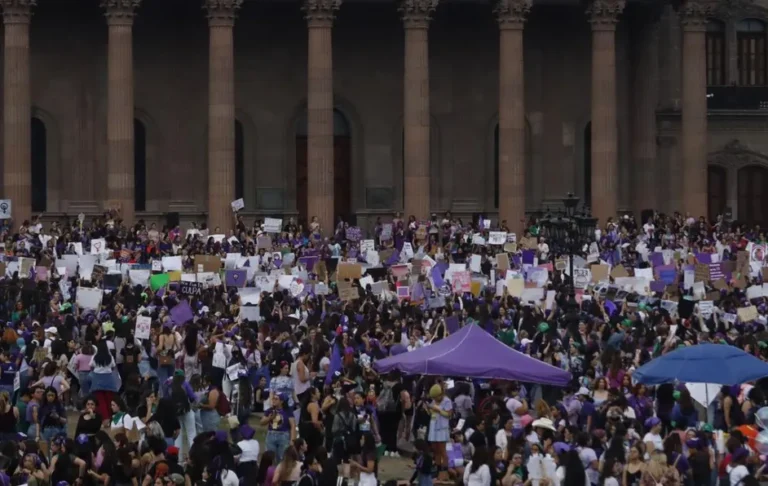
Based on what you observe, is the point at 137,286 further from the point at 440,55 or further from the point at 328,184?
the point at 440,55

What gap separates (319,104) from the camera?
190 ft

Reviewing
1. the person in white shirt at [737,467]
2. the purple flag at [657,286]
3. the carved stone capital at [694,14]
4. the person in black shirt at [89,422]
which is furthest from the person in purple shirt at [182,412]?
the carved stone capital at [694,14]

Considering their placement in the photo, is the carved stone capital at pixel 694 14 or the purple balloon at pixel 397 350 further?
the carved stone capital at pixel 694 14

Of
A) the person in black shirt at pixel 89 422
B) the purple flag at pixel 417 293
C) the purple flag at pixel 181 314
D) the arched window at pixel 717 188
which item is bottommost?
the person in black shirt at pixel 89 422

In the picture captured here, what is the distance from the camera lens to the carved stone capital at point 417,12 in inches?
2301

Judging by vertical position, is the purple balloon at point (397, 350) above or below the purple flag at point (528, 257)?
below

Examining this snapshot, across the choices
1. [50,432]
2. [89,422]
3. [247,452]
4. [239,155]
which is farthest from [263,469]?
[239,155]

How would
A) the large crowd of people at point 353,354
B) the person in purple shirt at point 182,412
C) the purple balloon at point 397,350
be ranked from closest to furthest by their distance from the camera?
the large crowd of people at point 353,354 < the person in purple shirt at point 182,412 < the purple balloon at point 397,350

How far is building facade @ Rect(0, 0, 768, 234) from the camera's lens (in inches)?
2275

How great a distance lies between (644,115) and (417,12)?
9888 millimetres

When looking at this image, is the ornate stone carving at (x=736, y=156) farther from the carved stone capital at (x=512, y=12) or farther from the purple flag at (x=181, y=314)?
the purple flag at (x=181, y=314)

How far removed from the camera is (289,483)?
2417 cm

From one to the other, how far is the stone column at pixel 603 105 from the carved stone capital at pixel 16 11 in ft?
56.5

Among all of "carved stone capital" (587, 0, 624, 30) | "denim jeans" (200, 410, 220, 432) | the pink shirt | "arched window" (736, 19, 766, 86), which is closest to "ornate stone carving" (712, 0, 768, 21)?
"arched window" (736, 19, 766, 86)
